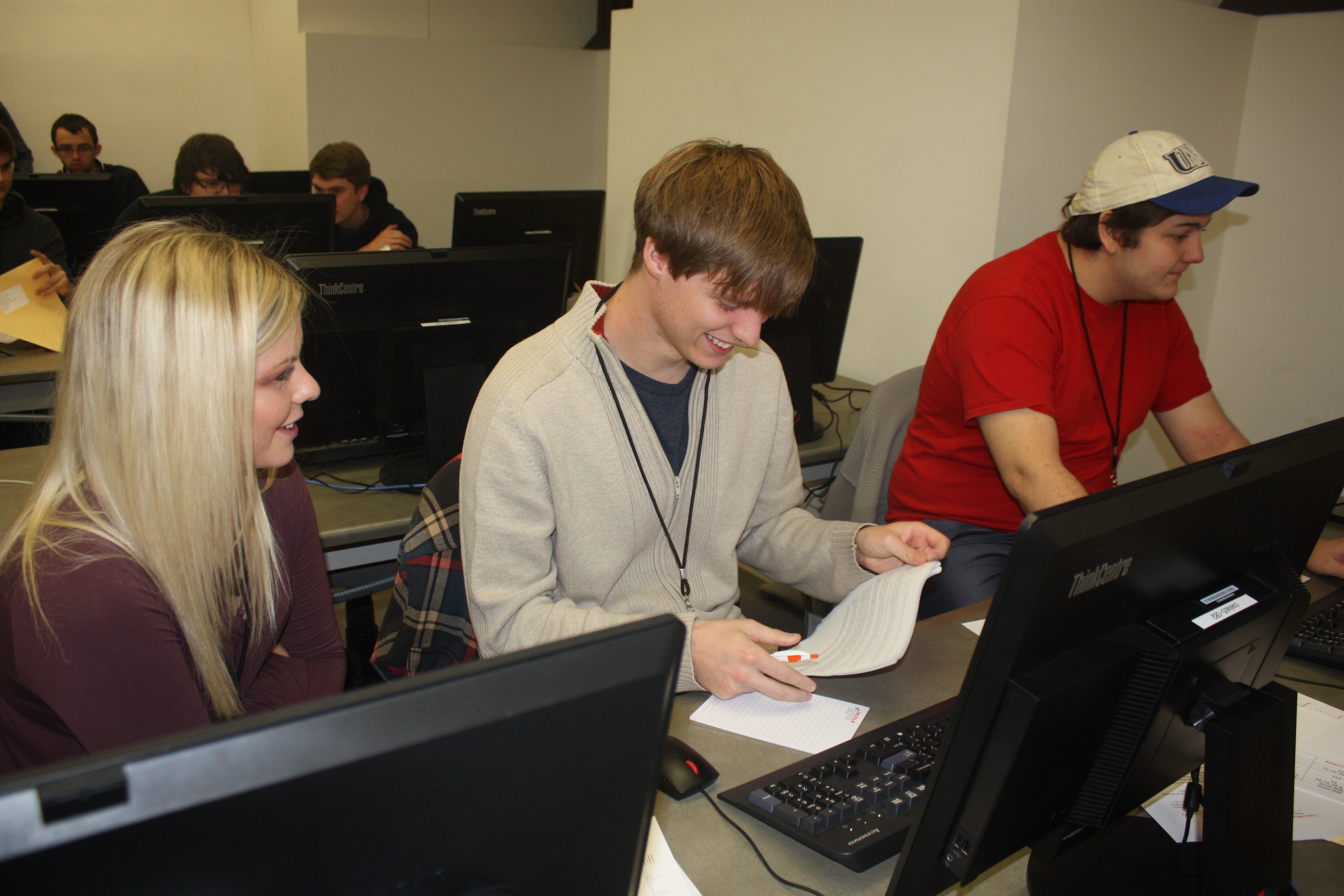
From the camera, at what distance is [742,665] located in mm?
1097

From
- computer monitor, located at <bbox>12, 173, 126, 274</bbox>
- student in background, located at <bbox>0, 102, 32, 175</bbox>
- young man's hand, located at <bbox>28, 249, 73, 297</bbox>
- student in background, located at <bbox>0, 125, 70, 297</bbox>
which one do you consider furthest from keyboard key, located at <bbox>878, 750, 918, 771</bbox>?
student in background, located at <bbox>0, 102, 32, 175</bbox>

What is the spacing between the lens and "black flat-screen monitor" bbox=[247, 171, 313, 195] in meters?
4.29

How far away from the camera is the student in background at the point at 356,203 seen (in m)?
3.64

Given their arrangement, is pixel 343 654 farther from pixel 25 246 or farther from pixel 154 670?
pixel 25 246

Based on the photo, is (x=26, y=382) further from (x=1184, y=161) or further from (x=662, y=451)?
(x=1184, y=161)

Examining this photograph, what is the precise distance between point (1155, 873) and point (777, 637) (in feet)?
1.44

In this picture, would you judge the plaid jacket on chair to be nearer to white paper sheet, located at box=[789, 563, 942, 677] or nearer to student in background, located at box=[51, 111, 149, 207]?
white paper sheet, located at box=[789, 563, 942, 677]

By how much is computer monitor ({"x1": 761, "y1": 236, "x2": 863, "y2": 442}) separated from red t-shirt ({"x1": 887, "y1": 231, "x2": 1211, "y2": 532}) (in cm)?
42

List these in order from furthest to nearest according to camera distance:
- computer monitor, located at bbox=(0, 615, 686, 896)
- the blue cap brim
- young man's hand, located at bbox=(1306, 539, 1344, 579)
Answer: the blue cap brim, young man's hand, located at bbox=(1306, 539, 1344, 579), computer monitor, located at bbox=(0, 615, 686, 896)

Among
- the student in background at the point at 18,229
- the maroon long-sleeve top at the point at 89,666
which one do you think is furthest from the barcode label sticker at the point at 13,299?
the maroon long-sleeve top at the point at 89,666

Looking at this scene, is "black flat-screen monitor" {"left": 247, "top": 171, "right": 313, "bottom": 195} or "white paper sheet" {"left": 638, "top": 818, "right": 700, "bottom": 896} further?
"black flat-screen monitor" {"left": 247, "top": 171, "right": 313, "bottom": 195}

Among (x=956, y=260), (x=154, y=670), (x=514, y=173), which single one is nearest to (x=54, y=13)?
(x=514, y=173)

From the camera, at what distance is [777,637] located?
3.66 feet

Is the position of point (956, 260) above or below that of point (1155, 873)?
above
